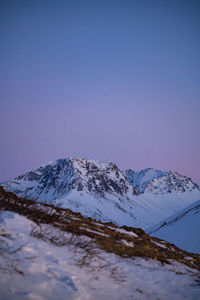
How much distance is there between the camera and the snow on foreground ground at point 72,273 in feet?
11.3

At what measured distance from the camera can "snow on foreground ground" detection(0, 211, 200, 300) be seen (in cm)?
345

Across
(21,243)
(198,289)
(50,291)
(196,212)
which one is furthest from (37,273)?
(196,212)

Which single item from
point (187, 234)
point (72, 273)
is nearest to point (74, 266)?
point (72, 273)

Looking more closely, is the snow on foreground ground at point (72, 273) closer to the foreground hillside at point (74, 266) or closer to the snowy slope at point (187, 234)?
the foreground hillside at point (74, 266)

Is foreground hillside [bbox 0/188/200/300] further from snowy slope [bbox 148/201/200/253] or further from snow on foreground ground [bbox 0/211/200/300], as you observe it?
snowy slope [bbox 148/201/200/253]

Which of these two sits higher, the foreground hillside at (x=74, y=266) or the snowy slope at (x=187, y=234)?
the snowy slope at (x=187, y=234)

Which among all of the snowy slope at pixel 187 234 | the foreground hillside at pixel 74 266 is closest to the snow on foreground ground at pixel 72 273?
the foreground hillside at pixel 74 266

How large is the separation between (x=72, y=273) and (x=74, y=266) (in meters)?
0.25

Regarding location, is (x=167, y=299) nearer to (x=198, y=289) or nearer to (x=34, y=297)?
(x=198, y=289)

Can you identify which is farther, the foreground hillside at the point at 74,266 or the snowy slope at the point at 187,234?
the snowy slope at the point at 187,234

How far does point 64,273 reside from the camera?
3977 mm

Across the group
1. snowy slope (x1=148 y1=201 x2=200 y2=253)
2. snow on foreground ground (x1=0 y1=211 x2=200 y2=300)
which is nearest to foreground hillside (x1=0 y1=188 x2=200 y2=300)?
snow on foreground ground (x1=0 y1=211 x2=200 y2=300)

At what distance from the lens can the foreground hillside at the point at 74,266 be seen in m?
3.53

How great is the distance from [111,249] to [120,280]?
143 centimetres
